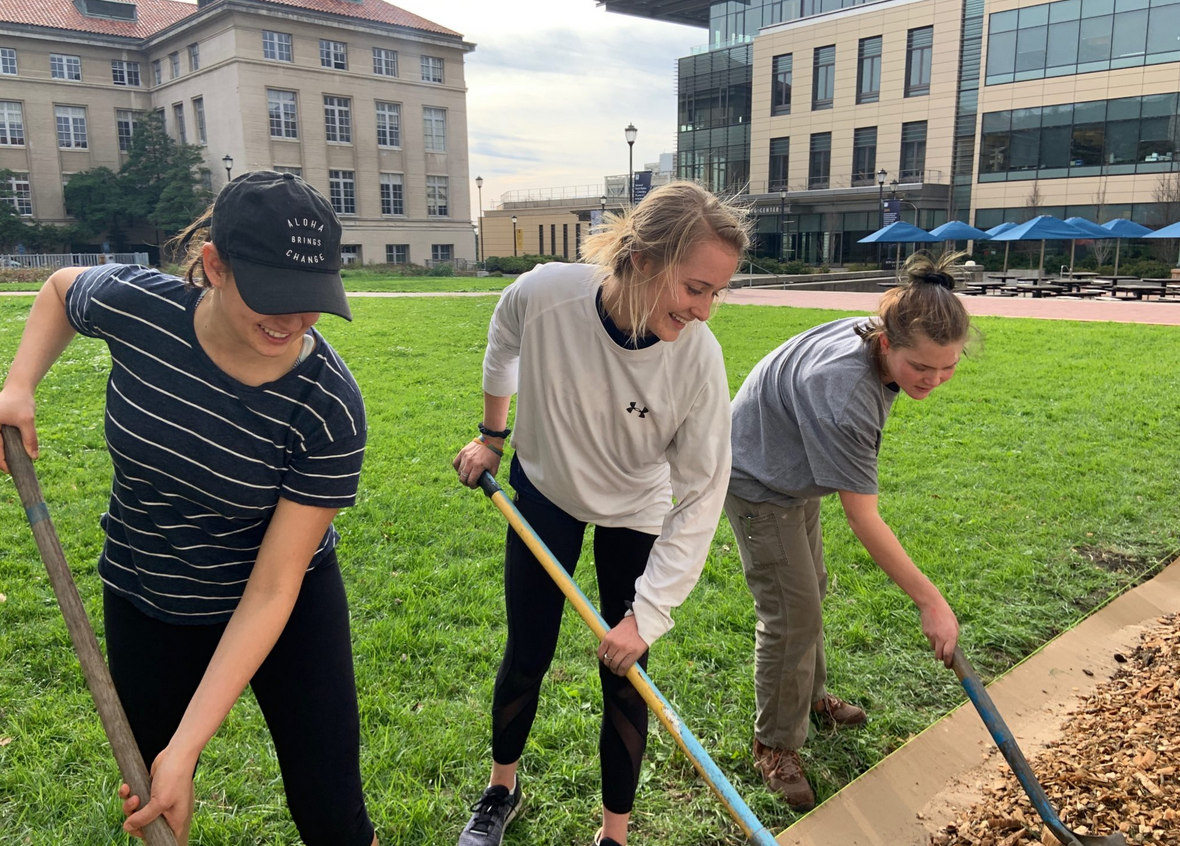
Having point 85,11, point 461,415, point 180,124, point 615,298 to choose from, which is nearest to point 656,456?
point 615,298

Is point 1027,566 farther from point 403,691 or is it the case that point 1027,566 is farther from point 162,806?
point 162,806

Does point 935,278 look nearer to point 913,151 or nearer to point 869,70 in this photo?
point 913,151

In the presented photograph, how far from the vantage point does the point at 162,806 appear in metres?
1.67

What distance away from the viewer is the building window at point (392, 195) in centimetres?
5288

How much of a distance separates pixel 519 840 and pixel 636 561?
1.00 meters

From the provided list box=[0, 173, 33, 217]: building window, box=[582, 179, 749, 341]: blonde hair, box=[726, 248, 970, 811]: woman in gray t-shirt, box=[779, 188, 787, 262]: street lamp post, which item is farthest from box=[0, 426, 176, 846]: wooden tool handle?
box=[0, 173, 33, 217]: building window

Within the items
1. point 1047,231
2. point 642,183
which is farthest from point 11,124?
point 1047,231

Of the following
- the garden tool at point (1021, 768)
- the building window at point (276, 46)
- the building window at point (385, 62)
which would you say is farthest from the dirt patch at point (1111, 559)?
the building window at point (385, 62)

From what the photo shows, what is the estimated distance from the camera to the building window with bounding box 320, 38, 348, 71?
49312 millimetres

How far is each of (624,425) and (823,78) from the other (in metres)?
45.6

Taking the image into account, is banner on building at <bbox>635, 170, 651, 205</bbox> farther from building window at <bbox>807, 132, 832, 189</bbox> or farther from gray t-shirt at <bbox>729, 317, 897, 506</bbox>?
gray t-shirt at <bbox>729, 317, 897, 506</bbox>

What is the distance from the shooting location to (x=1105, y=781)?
2719 mm

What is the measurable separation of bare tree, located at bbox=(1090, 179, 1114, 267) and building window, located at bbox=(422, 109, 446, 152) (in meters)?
36.7

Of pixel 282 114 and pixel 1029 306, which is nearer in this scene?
pixel 1029 306
